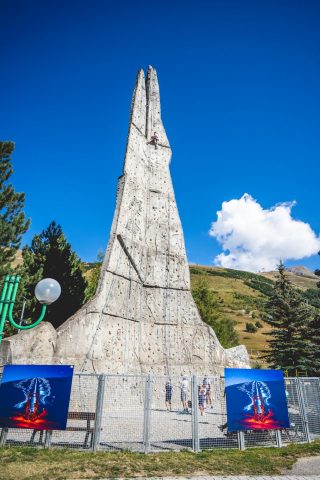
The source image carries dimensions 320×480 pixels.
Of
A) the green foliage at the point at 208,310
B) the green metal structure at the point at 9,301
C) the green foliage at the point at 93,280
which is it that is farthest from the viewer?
the green foliage at the point at 208,310

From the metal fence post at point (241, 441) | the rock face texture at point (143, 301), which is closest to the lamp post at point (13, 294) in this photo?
the metal fence post at point (241, 441)

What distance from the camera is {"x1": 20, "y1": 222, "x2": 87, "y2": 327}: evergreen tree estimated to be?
957 inches

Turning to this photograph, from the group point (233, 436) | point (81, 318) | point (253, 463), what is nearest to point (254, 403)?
point (233, 436)

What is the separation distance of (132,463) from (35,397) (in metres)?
3.02

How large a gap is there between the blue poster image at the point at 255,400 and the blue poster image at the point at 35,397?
14.6 ft

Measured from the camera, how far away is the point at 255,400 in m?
8.52

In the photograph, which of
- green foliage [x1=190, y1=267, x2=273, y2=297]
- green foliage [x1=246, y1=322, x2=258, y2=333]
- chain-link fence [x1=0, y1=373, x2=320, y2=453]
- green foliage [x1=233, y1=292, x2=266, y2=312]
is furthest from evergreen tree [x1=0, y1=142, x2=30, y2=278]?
green foliage [x1=190, y1=267, x2=273, y2=297]

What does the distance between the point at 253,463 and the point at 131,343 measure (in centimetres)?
1025

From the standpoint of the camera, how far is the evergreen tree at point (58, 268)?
24308mm

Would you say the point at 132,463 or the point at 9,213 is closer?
the point at 132,463

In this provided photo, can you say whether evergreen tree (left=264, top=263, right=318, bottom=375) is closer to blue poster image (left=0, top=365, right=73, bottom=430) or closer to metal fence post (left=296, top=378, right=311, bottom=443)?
metal fence post (left=296, top=378, right=311, bottom=443)

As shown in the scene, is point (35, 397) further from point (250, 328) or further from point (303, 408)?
point (250, 328)

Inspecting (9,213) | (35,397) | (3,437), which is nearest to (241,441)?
(35,397)

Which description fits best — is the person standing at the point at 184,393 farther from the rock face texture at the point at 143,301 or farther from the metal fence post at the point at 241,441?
the metal fence post at the point at 241,441
